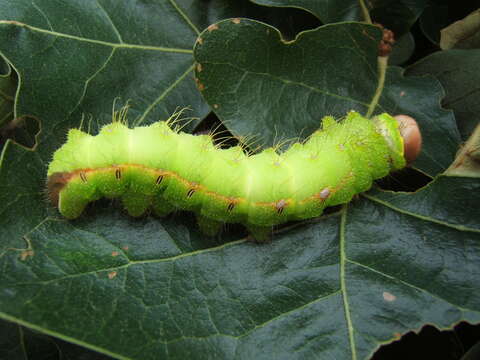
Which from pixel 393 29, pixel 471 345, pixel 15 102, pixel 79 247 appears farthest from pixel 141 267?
pixel 393 29

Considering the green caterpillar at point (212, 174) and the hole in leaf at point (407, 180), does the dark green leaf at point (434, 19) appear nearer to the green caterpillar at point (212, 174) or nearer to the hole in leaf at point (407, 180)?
the green caterpillar at point (212, 174)

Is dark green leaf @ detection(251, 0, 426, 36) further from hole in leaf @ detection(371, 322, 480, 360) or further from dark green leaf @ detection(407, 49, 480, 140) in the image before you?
hole in leaf @ detection(371, 322, 480, 360)

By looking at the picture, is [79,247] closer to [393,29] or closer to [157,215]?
[157,215]

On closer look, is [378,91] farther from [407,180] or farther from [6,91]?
[6,91]

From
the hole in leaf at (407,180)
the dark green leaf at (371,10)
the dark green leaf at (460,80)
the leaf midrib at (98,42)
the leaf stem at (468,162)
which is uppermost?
the leaf midrib at (98,42)

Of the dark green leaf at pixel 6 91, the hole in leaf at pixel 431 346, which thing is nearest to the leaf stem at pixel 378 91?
the hole in leaf at pixel 431 346

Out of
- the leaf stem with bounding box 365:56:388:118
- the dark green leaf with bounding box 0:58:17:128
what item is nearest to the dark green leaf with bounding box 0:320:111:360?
the dark green leaf with bounding box 0:58:17:128
